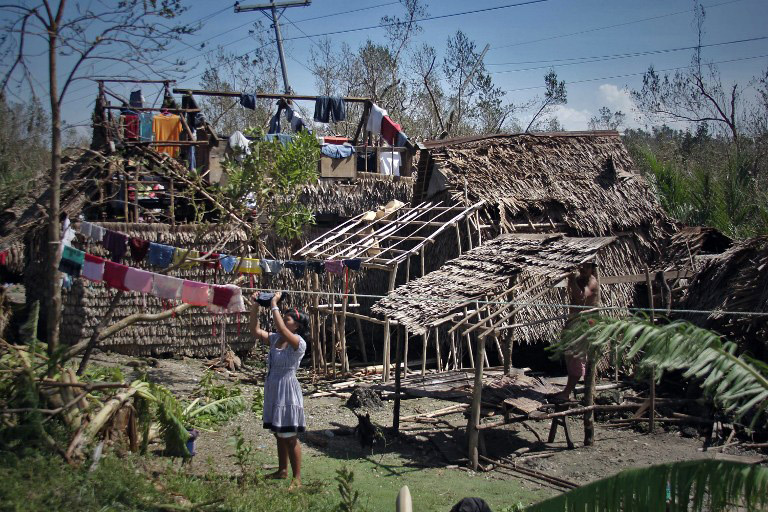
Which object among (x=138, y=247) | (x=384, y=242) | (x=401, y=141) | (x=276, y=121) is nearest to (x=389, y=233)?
(x=384, y=242)

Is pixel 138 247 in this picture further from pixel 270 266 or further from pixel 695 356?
pixel 695 356

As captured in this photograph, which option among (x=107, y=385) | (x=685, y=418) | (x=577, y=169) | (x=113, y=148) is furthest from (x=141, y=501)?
(x=577, y=169)

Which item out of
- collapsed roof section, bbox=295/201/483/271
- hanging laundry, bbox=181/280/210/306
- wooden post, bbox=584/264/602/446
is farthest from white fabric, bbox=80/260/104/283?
wooden post, bbox=584/264/602/446

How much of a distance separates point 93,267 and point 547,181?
29.6 feet

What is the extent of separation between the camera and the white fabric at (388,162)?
1678 centimetres

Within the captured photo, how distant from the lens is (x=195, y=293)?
7.79 metres

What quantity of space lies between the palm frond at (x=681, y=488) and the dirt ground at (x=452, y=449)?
3.32m

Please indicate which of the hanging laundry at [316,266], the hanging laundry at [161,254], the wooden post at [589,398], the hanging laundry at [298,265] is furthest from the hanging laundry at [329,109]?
the wooden post at [589,398]

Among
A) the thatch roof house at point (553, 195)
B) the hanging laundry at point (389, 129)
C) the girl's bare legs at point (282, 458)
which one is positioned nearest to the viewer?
the girl's bare legs at point (282, 458)

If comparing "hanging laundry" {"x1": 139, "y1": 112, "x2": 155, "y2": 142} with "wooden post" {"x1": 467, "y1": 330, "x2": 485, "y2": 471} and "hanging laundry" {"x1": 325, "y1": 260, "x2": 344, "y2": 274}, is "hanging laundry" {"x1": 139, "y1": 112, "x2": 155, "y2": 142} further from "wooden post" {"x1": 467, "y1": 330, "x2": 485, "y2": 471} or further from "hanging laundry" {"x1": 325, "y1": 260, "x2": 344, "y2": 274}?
"wooden post" {"x1": 467, "y1": 330, "x2": 485, "y2": 471}

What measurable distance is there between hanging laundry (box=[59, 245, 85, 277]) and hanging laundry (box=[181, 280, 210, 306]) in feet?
3.74

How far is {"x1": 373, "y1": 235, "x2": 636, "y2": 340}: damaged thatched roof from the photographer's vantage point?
8.46m

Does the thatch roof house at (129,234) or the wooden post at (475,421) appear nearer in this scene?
the wooden post at (475,421)

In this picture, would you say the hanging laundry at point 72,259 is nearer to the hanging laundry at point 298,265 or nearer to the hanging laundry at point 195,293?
the hanging laundry at point 195,293
